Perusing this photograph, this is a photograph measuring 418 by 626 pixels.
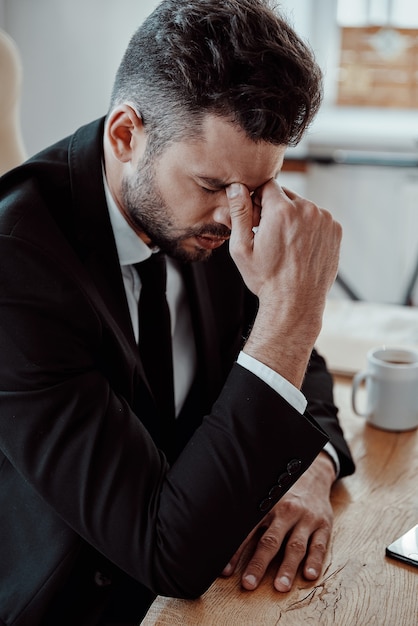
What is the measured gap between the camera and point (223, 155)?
3.57 feet

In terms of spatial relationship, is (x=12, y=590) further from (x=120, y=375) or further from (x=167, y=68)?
(x=167, y=68)

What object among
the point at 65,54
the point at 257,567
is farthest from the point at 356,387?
the point at 65,54

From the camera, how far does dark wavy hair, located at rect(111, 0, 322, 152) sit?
1040 millimetres

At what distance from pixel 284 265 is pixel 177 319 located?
1.23 feet

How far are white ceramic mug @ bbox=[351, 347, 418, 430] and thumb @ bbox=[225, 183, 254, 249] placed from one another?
15.1 inches

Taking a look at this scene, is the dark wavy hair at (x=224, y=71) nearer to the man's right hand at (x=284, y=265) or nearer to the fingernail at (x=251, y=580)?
the man's right hand at (x=284, y=265)

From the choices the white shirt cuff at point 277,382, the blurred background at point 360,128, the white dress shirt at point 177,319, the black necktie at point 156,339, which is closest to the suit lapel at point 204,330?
the white dress shirt at point 177,319

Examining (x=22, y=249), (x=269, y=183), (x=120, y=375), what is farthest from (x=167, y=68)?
(x=120, y=375)

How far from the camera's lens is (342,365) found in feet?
5.19

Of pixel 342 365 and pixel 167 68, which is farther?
pixel 342 365

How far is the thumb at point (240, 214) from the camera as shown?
1.11 meters

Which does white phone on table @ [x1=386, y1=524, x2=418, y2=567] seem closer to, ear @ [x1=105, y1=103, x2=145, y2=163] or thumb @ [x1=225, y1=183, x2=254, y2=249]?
thumb @ [x1=225, y1=183, x2=254, y2=249]

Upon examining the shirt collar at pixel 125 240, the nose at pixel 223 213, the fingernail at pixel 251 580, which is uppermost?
the nose at pixel 223 213

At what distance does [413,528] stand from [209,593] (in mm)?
298
